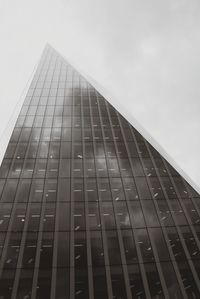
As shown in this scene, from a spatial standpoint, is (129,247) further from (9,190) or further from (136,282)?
(9,190)

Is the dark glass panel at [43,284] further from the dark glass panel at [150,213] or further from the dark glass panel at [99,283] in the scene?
the dark glass panel at [150,213]

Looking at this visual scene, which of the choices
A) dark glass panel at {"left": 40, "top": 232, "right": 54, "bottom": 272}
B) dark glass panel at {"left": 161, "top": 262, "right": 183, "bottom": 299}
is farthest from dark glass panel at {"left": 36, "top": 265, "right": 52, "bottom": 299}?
dark glass panel at {"left": 161, "top": 262, "right": 183, "bottom": 299}

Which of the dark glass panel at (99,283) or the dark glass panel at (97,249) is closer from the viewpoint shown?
the dark glass panel at (99,283)

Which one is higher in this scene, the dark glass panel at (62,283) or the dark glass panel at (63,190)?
the dark glass panel at (63,190)

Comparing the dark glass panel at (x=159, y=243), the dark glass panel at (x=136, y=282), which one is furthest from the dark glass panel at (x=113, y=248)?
the dark glass panel at (x=159, y=243)

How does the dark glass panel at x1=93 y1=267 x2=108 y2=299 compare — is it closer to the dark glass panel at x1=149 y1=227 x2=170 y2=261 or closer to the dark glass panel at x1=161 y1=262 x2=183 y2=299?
the dark glass panel at x1=161 y1=262 x2=183 y2=299

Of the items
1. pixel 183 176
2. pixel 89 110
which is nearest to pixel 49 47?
pixel 89 110

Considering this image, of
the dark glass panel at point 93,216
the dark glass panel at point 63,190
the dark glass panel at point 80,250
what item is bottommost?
the dark glass panel at point 80,250

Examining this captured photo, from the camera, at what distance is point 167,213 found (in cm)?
2403

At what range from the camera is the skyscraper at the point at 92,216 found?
1870 centimetres

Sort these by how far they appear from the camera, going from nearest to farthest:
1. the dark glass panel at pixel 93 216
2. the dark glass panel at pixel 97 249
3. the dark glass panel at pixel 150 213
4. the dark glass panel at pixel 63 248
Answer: the dark glass panel at pixel 63 248 → the dark glass panel at pixel 97 249 → the dark glass panel at pixel 93 216 → the dark glass panel at pixel 150 213

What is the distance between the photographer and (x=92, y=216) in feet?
75.7

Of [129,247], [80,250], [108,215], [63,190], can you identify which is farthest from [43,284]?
[63,190]

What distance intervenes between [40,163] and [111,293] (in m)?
14.3
